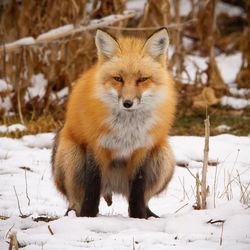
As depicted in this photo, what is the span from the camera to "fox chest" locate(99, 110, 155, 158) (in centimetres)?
459

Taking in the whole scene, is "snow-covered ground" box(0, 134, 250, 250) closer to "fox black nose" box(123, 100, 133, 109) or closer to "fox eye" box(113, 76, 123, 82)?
"fox black nose" box(123, 100, 133, 109)

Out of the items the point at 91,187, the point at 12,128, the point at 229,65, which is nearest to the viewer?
the point at 91,187

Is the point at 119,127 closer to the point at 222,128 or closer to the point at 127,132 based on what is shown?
the point at 127,132

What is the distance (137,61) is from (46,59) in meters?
5.94

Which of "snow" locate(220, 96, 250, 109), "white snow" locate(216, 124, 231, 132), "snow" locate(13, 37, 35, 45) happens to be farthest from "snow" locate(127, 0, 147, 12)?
"white snow" locate(216, 124, 231, 132)

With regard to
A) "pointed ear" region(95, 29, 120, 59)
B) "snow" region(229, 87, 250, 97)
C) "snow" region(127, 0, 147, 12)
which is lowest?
"snow" region(229, 87, 250, 97)

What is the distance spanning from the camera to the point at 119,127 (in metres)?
4.61

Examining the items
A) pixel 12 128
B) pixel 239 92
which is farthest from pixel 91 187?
pixel 239 92

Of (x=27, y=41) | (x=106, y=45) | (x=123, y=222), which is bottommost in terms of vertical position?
(x=123, y=222)

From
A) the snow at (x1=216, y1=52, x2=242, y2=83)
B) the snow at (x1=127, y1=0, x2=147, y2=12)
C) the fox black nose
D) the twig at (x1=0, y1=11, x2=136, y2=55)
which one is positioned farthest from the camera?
the snow at (x1=127, y1=0, x2=147, y2=12)

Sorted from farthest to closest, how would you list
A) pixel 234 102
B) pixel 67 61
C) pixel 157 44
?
pixel 234 102
pixel 67 61
pixel 157 44

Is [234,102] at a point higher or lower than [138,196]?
lower

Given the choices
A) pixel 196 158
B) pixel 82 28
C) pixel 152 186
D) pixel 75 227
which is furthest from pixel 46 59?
pixel 75 227

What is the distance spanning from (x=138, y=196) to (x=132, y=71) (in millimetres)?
1059
